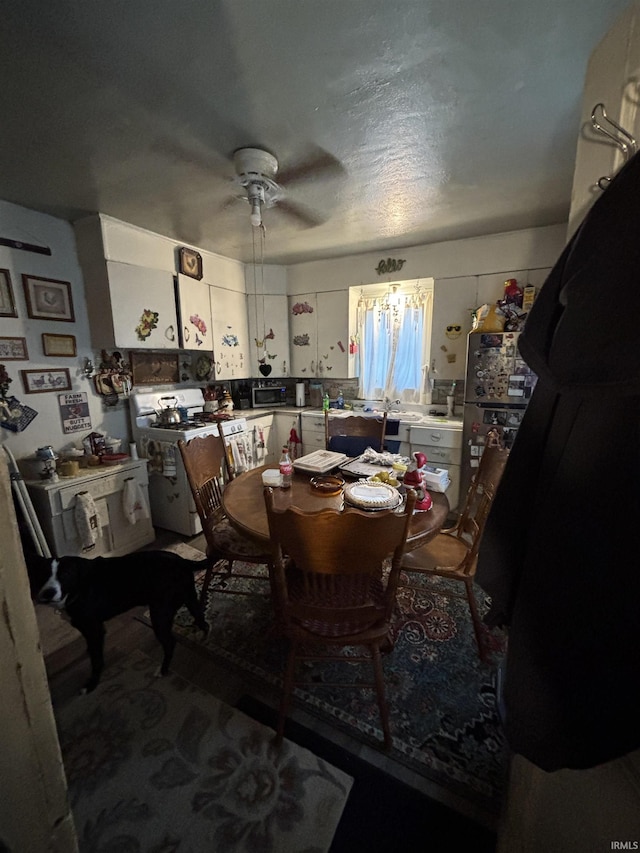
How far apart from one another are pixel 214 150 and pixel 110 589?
2171 mm

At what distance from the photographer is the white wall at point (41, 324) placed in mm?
2318

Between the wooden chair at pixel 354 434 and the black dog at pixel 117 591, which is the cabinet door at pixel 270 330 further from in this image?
the black dog at pixel 117 591

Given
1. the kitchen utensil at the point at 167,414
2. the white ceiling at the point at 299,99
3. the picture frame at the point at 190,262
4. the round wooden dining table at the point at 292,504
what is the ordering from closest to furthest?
1. the white ceiling at the point at 299,99
2. the round wooden dining table at the point at 292,504
3. the picture frame at the point at 190,262
4. the kitchen utensil at the point at 167,414

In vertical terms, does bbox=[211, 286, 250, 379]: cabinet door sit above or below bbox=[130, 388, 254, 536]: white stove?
above

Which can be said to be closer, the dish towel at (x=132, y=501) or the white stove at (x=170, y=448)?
the dish towel at (x=132, y=501)

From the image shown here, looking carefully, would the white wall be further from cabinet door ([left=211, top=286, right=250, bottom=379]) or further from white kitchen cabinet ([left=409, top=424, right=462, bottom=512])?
white kitchen cabinet ([left=409, top=424, right=462, bottom=512])

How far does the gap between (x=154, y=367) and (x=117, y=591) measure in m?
2.17

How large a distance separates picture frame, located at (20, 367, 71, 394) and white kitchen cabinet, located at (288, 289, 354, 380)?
218 cm

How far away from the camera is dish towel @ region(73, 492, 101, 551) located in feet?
7.52

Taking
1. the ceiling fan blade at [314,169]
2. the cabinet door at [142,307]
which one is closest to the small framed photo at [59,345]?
the cabinet door at [142,307]

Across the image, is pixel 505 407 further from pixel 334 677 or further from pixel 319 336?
pixel 334 677

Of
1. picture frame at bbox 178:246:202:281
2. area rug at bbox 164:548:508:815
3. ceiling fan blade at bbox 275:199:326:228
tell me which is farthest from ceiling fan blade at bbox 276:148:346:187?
area rug at bbox 164:548:508:815

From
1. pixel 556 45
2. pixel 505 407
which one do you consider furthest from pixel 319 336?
pixel 556 45

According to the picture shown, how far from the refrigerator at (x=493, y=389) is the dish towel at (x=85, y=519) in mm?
2929
